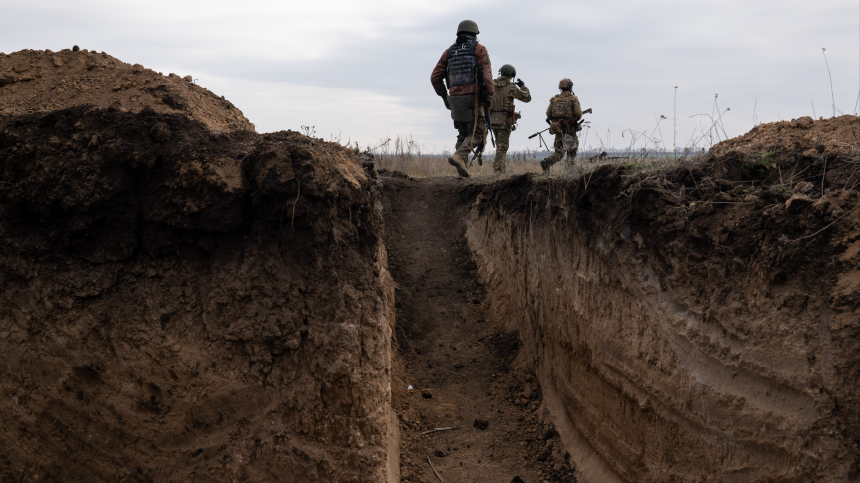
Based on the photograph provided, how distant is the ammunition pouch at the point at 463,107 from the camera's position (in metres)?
9.85

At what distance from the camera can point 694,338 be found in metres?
3.27

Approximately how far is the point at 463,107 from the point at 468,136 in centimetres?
55

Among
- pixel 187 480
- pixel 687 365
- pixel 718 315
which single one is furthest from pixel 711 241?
pixel 187 480

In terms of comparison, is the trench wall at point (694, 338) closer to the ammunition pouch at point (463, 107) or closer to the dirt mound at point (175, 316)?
the dirt mound at point (175, 316)

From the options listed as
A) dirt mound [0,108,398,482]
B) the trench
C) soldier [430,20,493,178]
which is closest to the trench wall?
the trench

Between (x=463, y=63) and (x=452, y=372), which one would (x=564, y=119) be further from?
(x=452, y=372)

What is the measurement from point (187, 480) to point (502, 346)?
394 centimetres

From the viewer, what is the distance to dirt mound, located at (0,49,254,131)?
3.85 m

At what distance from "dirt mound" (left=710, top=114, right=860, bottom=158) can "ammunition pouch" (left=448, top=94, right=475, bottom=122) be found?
5.66 meters

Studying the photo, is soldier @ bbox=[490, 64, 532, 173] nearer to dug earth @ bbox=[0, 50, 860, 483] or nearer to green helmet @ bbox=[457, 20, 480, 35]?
green helmet @ bbox=[457, 20, 480, 35]

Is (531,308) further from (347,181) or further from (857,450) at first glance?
(857,450)

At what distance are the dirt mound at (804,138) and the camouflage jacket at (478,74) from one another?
17.5 feet

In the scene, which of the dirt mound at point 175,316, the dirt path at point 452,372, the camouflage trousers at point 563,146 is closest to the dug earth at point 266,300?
the dirt mound at point 175,316

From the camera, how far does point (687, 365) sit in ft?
10.8
